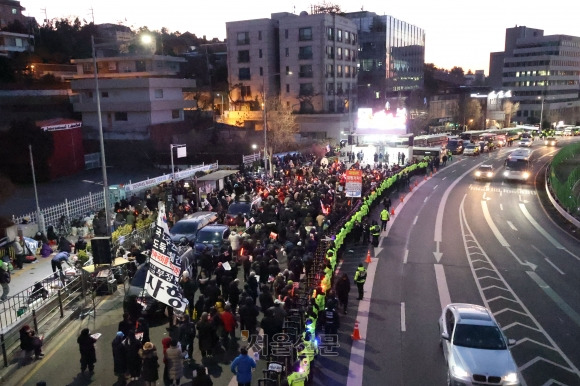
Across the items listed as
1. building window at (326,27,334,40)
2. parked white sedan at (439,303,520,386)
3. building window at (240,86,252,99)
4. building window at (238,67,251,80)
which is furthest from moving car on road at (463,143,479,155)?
parked white sedan at (439,303,520,386)

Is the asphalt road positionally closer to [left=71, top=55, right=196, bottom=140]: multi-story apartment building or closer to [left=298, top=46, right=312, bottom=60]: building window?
[left=71, top=55, right=196, bottom=140]: multi-story apartment building

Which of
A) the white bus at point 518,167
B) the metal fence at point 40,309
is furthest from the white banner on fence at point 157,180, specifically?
the white bus at point 518,167

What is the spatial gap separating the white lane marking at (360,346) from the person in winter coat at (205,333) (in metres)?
3.69

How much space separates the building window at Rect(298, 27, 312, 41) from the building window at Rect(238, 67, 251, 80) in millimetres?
9847

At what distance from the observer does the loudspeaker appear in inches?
631

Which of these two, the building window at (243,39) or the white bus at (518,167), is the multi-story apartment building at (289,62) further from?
the white bus at (518,167)

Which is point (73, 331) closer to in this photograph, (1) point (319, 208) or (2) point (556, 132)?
(1) point (319, 208)

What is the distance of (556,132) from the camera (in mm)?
98625

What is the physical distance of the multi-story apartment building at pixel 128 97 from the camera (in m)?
51.6

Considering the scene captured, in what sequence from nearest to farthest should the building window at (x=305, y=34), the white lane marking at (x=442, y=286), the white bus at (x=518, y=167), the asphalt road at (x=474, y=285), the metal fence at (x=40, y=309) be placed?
the asphalt road at (x=474, y=285), the metal fence at (x=40, y=309), the white lane marking at (x=442, y=286), the white bus at (x=518, y=167), the building window at (x=305, y=34)

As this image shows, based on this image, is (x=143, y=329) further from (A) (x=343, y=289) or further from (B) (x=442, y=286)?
(B) (x=442, y=286)

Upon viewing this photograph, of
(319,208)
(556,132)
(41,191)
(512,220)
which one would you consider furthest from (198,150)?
(556,132)

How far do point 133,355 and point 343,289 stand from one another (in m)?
6.93

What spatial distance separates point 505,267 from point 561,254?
4172 mm
